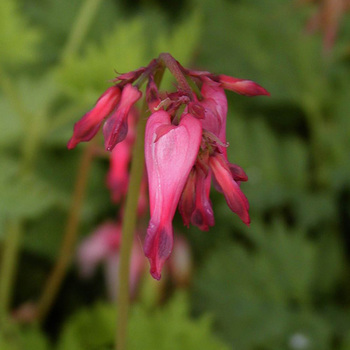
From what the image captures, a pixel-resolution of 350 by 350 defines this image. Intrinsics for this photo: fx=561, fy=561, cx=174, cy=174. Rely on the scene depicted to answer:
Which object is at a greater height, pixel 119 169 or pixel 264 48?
pixel 264 48

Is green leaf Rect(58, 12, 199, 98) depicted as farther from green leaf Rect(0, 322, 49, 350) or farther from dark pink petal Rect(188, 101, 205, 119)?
dark pink petal Rect(188, 101, 205, 119)

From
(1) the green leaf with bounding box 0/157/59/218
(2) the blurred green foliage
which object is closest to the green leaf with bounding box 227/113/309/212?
(2) the blurred green foliage

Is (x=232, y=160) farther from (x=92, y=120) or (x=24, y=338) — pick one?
(x=92, y=120)

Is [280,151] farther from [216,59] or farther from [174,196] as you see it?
[174,196]

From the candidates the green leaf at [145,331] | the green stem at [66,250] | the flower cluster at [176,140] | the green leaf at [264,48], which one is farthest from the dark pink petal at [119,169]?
the green leaf at [264,48]

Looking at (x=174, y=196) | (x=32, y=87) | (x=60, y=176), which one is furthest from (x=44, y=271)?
(x=174, y=196)

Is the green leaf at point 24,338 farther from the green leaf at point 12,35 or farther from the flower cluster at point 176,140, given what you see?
the flower cluster at point 176,140

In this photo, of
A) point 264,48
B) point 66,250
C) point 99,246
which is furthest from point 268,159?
point 66,250
